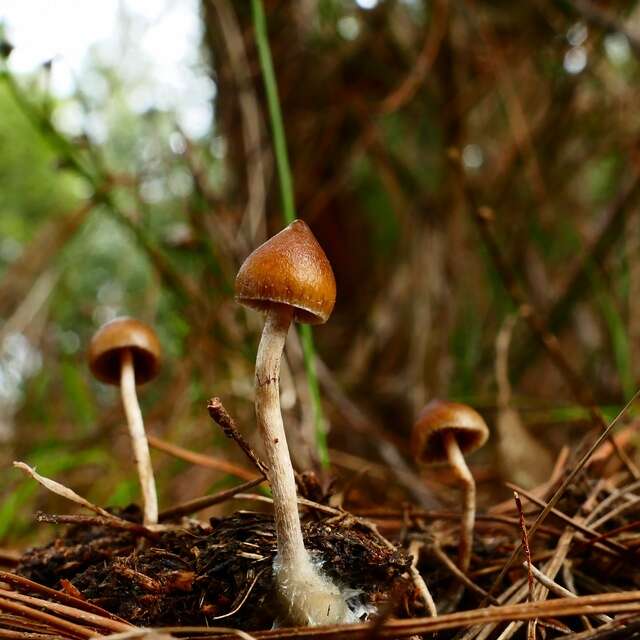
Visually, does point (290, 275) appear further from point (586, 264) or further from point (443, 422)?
point (586, 264)

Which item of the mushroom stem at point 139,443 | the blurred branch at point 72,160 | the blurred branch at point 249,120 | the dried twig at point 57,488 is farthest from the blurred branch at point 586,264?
the dried twig at point 57,488

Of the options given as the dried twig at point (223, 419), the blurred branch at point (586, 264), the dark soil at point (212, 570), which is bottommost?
the dark soil at point (212, 570)

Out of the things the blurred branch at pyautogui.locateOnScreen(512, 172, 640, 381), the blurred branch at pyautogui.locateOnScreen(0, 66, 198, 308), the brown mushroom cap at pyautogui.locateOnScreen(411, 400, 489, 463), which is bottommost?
the brown mushroom cap at pyautogui.locateOnScreen(411, 400, 489, 463)

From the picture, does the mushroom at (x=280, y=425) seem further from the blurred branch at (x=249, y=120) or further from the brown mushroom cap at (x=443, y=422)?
the blurred branch at (x=249, y=120)

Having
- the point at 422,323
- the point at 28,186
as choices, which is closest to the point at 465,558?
the point at 422,323

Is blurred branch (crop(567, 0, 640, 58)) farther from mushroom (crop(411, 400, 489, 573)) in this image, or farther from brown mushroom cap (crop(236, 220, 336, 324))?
brown mushroom cap (crop(236, 220, 336, 324))

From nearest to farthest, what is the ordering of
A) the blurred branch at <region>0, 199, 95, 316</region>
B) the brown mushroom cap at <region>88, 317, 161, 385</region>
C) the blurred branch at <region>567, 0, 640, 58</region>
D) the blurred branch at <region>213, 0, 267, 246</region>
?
the brown mushroom cap at <region>88, 317, 161, 385</region> → the blurred branch at <region>567, 0, 640, 58</region> → the blurred branch at <region>213, 0, 267, 246</region> → the blurred branch at <region>0, 199, 95, 316</region>

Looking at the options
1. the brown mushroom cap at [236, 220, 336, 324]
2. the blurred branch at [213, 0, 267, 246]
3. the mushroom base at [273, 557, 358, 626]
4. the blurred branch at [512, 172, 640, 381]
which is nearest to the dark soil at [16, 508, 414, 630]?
the mushroom base at [273, 557, 358, 626]
